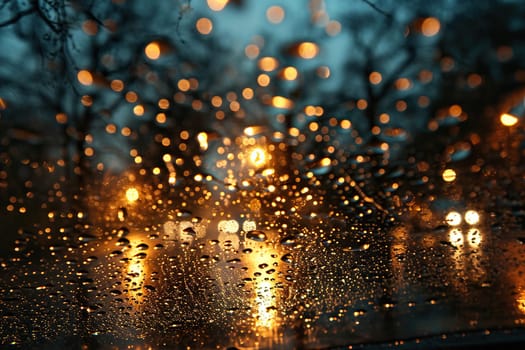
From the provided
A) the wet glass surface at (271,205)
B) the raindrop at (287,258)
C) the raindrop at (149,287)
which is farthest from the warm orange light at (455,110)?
the raindrop at (149,287)

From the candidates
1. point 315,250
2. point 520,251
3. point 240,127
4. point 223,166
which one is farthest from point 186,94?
point 520,251

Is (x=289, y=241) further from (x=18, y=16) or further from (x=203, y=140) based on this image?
(x=203, y=140)

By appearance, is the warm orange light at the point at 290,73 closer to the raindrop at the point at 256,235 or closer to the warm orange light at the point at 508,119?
the warm orange light at the point at 508,119

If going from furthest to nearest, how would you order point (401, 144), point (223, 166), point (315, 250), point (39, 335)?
point (401, 144) → point (223, 166) → point (315, 250) → point (39, 335)

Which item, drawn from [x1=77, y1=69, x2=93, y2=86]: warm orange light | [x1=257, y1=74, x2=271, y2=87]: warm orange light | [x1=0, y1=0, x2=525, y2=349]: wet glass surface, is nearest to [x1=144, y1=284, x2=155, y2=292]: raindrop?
[x1=0, y1=0, x2=525, y2=349]: wet glass surface

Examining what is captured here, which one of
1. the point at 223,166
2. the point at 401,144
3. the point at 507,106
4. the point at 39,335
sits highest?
the point at 507,106

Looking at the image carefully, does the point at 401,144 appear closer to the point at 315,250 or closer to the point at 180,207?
the point at 180,207
